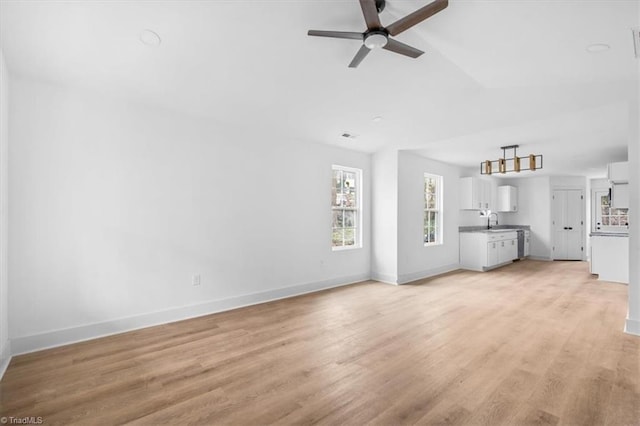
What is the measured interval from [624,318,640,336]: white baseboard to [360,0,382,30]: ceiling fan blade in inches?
160

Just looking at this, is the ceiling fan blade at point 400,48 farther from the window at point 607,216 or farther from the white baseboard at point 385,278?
the window at point 607,216

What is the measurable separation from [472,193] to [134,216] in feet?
23.5

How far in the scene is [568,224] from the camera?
8.97 metres

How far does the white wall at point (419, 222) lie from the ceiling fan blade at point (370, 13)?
3.80 meters

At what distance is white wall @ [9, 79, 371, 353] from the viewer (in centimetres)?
298

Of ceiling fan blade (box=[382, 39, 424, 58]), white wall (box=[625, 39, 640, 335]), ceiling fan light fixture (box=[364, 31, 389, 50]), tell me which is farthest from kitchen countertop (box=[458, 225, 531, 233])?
ceiling fan light fixture (box=[364, 31, 389, 50])

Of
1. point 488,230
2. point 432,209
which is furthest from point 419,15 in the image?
point 488,230

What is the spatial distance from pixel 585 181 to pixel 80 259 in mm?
11787

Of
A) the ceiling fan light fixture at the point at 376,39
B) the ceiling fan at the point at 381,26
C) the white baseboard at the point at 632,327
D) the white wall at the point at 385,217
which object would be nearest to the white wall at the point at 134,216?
the white wall at the point at 385,217

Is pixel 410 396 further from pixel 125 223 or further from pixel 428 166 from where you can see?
pixel 428 166

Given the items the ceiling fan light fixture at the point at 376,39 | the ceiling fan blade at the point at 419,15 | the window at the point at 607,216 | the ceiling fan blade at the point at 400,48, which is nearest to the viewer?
the ceiling fan blade at the point at 419,15

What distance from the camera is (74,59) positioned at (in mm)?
2777

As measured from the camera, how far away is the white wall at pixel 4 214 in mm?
2600

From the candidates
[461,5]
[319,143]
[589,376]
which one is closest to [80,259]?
[319,143]
